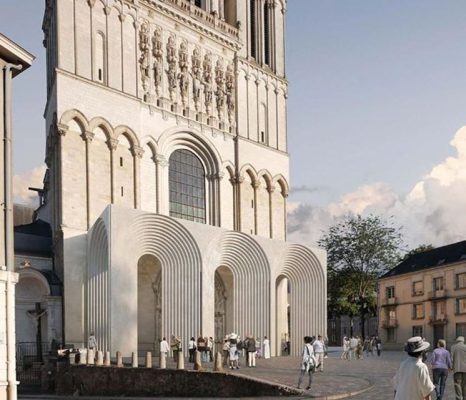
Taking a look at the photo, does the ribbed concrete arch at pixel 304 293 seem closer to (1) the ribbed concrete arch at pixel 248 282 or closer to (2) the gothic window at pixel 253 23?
(1) the ribbed concrete arch at pixel 248 282

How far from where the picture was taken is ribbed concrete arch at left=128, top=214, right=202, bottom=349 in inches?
1487

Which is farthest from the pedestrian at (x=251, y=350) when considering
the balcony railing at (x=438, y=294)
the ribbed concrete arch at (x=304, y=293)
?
the balcony railing at (x=438, y=294)

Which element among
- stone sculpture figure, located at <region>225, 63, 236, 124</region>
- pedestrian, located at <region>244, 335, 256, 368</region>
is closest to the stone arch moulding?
pedestrian, located at <region>244, 335, 256, 368</region>

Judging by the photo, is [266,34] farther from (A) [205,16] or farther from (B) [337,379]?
(B) [337,379]

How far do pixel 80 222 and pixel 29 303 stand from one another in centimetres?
492

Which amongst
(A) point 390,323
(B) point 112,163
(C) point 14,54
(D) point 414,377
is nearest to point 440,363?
(D) point 414,377

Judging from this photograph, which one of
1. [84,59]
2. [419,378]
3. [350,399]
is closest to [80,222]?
[84,59]

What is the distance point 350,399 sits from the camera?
2130 cm

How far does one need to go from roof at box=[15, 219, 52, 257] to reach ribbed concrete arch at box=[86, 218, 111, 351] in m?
3.50

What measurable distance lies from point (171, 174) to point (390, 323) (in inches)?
1319

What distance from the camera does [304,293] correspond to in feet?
149

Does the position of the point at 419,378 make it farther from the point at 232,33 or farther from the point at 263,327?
the point at 232,33

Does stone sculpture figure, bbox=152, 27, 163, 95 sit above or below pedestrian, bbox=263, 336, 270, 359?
above

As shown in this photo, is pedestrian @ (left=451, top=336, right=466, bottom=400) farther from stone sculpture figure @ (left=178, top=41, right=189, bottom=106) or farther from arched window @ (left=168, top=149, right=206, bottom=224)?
stone sculpture figure @ (left=178, top=41, right=189, bottom=106)
